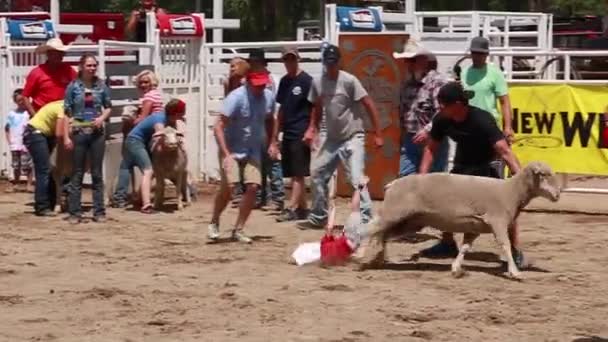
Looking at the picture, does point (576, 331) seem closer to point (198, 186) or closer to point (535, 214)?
point (535, 214)

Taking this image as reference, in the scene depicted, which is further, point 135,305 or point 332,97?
point 332,97

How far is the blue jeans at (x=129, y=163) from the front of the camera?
15.4m

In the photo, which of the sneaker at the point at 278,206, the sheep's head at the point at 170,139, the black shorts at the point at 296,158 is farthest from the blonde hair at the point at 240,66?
the sneaker at the point at 278,206

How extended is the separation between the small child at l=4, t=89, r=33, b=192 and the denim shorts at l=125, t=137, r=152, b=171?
2.81m

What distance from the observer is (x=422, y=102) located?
39.0 feet

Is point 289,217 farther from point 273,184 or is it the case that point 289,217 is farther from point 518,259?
point 518,259

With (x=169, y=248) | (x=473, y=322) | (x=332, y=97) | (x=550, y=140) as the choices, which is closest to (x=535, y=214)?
(x=550, y=140)

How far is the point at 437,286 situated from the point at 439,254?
1399 mm

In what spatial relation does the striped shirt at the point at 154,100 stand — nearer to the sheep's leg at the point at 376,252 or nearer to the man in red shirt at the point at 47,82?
the man in red shirt at the point at 47,82

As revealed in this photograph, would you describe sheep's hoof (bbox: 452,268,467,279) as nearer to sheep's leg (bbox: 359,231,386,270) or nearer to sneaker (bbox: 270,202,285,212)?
sheep's leg (bbox: 359,231,386,270)

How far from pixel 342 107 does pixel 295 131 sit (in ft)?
6.52

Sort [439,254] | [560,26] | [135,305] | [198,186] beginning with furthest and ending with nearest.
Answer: [560,26]
[198,186]
[439,254]
[135,305]

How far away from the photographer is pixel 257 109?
12234 mm

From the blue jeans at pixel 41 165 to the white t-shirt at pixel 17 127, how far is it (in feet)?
9.52
